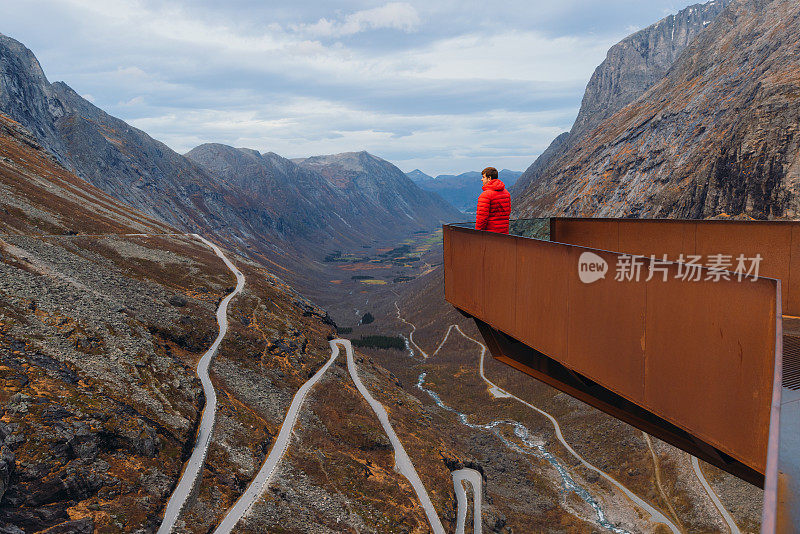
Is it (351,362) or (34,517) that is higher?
(34,517)

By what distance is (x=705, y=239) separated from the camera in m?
12.4

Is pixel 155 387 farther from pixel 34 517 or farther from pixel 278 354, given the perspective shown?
pixel 278 354

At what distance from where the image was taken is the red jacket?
34.9 ft

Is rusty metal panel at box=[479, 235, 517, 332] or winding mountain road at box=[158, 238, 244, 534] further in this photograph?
winding mountain road at box=[158, 238, 244, 534]

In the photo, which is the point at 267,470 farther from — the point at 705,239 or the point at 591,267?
the point at 591,267

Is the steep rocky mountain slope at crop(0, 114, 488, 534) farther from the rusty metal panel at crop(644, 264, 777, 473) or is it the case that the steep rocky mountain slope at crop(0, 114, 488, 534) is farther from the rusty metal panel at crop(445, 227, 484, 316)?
the rusty metal panel at crop(644, 264, 777, 473)

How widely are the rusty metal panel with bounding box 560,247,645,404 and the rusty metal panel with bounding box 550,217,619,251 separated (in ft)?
23.3

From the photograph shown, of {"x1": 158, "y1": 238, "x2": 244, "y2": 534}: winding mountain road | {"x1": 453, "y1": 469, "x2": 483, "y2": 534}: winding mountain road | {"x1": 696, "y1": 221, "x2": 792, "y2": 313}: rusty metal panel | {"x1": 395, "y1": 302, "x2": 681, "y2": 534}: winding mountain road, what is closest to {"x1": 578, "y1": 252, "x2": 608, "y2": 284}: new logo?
{"x1": 696, "y1": 221, "x2": 792, "y2": 313}: rusty metal panel

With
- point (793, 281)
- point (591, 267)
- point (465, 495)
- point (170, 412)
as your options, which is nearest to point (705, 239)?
point (793, 281)

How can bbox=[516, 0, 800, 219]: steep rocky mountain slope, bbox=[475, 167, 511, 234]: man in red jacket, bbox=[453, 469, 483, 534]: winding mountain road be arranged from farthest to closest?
bbox=[516, 0, 800, 219]: steep rocky mountain slope
bbox=[453, 469, 483, 534]: winding mountain road
bbox=[475, 167, 511, 234]: man in red jacket

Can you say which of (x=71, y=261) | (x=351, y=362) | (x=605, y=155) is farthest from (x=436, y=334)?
(x=71, y=261)

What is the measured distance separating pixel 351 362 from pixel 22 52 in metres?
186

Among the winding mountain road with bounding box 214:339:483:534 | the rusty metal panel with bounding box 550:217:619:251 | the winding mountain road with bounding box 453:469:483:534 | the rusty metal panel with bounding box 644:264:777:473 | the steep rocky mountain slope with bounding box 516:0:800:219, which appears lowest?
the winding mountain road with bounding box 453:469:483:534

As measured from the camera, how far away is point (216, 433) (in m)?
32.0
